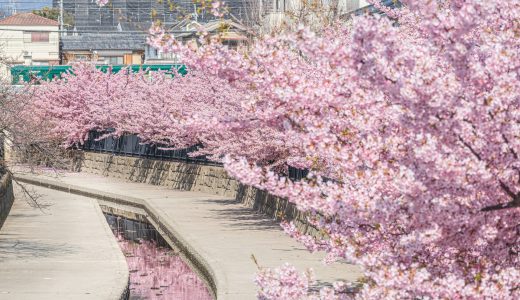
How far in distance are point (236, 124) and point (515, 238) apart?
2.50 m

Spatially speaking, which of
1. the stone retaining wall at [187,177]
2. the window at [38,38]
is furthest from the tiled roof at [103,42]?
the stone retaining wall at [187,177]

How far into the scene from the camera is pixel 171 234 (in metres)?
24.5

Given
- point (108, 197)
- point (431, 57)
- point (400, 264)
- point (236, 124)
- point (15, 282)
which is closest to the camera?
point (431, 57)

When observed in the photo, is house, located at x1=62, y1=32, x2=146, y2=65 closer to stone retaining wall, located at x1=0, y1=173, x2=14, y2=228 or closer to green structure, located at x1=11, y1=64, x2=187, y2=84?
green structure, located at x1=11, y1=64, x2=187, y2=84

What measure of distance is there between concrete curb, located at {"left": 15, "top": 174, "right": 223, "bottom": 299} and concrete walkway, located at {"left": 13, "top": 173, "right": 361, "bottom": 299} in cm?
3

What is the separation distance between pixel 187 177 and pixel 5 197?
11478 millimetres

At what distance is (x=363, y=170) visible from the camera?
27.3 ft

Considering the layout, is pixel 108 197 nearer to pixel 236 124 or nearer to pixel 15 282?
pixel 15 282

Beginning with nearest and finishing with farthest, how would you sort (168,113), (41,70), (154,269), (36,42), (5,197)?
(154,269) → (5,197) → (168,113) → (41,70) → (36,42)

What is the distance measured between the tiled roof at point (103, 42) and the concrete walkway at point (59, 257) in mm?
92941

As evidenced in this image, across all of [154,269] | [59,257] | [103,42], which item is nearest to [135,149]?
[154,269]

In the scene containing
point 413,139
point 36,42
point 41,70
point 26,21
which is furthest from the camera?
point 26,21

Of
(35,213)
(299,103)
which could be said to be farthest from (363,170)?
(35,213)

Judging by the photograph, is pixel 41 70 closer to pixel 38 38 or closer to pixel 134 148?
pixel 134 148
